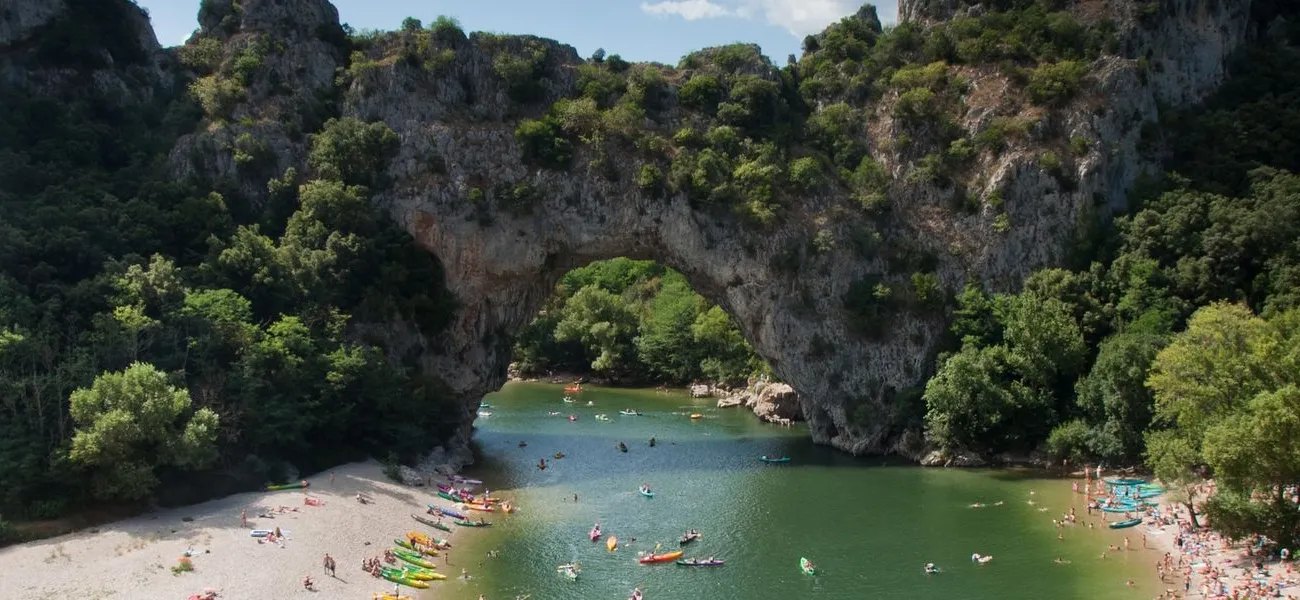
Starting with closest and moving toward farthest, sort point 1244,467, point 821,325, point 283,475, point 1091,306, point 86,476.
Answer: point 1244,467 < point 86,476 < point 283,475 < point 1091,306 < point 821,325

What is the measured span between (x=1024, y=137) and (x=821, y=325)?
1626cm

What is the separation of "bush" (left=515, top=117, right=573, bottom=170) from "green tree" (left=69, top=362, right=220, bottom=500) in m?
25.4

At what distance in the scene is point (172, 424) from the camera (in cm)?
4012

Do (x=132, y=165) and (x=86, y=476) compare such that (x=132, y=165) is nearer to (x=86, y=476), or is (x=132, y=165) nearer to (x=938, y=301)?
(x=86, y=476)

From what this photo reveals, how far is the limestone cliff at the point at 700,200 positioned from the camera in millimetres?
58281

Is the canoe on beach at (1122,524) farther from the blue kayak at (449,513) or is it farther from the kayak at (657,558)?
the blue kayak at (449,513)

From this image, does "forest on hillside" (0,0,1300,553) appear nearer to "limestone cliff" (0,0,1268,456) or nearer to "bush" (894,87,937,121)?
"bush" (894,87,937,121)

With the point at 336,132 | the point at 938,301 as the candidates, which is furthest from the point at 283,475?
the point at 938,301

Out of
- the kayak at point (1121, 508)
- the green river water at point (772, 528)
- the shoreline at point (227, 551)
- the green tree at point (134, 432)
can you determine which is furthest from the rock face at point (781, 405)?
the green tree at point (134, 432)

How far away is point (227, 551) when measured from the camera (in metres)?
36.0

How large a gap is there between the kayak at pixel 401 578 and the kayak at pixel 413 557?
1.10 m

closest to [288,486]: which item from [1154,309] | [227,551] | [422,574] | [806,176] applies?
[227,551]

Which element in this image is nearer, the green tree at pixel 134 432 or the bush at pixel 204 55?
the green tree at pixel 134 432

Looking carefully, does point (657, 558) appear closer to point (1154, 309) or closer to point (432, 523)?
point (432, 523)
